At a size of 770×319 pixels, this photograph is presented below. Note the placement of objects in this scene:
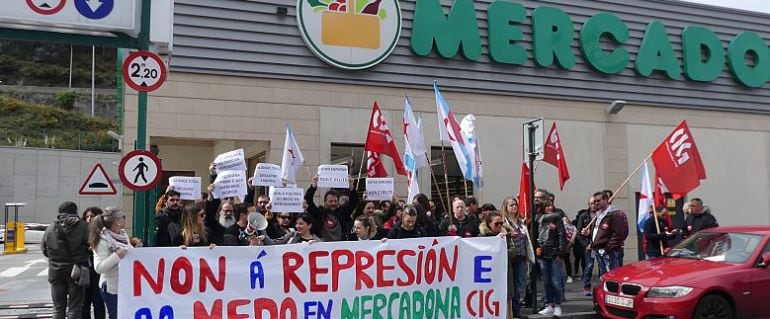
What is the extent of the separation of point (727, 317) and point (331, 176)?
5.41 metres

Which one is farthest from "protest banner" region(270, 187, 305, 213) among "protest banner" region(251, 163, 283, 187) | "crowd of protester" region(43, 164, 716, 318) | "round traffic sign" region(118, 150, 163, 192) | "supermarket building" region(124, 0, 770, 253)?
"supermarket building" region(124, 0, 770, 253)

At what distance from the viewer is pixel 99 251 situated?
6.66 m

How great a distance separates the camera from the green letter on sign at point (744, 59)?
17.0 metres

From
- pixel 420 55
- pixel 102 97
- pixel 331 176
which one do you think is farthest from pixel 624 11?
pixel 102 97

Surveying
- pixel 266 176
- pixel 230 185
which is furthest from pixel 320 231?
pixel 230 185

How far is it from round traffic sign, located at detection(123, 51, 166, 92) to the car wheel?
6.73 metres

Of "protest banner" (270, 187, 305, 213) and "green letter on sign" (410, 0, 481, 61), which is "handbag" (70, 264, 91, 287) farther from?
"green letter on sign" (410, 0, 481, 61)

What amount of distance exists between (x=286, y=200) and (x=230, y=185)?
2.52 feet

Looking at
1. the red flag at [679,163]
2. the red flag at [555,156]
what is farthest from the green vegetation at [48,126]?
the red flag at [679,163]

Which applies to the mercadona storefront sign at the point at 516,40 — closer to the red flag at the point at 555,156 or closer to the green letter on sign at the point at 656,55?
the green letter on sign at the point at 656,55

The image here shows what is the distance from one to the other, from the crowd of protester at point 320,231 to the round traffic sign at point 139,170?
536 mm

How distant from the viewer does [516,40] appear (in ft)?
48.0

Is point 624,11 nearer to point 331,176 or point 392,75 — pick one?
point 392,75

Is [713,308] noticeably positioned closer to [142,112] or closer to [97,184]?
[142,112]
